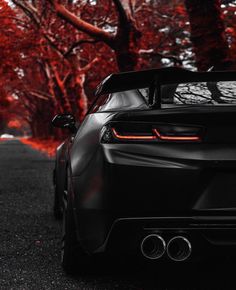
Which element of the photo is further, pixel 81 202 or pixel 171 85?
pixel 171 85

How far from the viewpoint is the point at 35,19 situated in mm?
21625

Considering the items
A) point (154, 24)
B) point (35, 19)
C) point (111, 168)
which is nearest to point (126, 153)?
point (111, 168)

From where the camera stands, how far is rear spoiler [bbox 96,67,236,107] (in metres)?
3.65

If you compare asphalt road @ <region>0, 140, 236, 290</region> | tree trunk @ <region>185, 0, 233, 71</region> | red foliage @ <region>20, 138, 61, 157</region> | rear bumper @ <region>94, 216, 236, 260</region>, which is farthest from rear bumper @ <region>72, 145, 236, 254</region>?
red foliage @ <region>20, 138, 61, 157</region>

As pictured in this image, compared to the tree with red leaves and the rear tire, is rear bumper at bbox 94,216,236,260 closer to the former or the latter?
the rear tire

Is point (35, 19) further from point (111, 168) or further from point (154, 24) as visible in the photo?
point (111, 168)

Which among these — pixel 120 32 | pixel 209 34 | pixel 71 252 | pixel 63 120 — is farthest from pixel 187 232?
pixel 120 32

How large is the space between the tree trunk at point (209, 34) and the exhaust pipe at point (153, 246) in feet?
25.6

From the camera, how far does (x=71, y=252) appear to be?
11.7 ft

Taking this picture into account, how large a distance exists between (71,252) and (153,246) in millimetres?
659

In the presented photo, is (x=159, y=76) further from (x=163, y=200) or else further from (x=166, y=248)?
(x=166, y=248)

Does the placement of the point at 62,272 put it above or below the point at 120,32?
above

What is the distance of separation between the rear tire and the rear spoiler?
0.82 metres

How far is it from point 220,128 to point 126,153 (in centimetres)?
52
